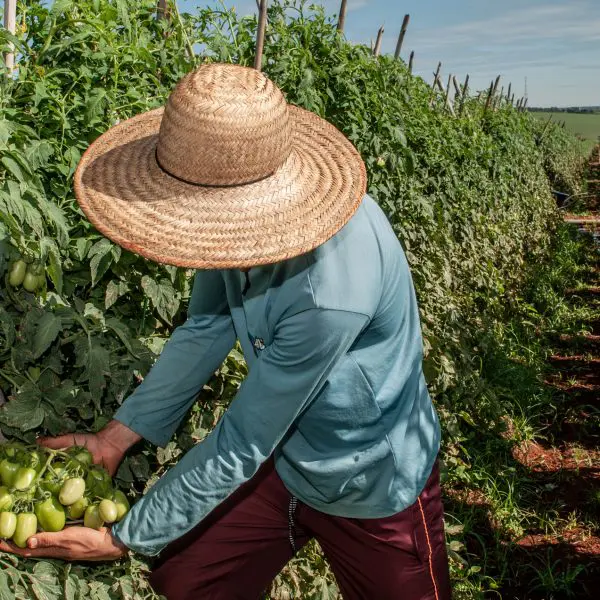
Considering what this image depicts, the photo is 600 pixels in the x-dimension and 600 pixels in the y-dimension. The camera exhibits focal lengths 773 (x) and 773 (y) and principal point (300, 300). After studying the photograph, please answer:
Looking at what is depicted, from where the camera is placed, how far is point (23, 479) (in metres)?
1.52

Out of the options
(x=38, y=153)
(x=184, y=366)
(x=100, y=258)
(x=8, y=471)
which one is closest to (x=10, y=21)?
(x=38, y=153)

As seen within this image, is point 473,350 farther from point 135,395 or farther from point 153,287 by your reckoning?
point 135,395

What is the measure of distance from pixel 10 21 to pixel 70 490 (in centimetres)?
141

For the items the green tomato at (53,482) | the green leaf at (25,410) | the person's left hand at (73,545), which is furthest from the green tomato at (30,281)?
the person's left hand at (73,545)

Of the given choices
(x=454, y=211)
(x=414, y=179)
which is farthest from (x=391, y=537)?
(x=454, y=211)

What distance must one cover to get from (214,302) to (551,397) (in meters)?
3.46

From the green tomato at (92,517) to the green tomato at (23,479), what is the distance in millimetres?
143

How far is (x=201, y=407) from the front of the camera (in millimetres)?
2412

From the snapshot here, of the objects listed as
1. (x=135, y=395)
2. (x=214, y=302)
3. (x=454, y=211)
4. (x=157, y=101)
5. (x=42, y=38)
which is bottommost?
(x=454, y=211)

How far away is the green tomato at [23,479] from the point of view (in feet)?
4.96

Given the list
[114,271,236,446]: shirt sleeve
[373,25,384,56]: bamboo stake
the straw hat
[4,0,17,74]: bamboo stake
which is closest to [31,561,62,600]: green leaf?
[114,271,236,446]: shirt sleeve

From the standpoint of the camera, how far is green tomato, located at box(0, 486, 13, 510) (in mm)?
1491

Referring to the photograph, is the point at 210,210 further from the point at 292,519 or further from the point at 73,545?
the point at 292,519

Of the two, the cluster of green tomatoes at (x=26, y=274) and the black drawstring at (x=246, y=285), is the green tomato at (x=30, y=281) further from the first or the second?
the black drawstring at (x=246, y=285)
